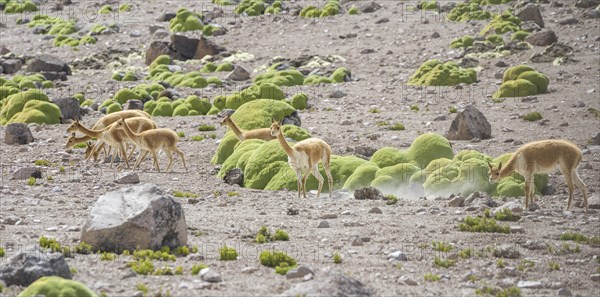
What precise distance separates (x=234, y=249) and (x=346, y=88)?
2656 cm

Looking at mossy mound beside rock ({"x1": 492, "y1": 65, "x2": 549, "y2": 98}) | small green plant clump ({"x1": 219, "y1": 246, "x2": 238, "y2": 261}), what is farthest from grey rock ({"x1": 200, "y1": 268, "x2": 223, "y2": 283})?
mossy mound beside rock ({"x1": 492, "y1": 65, "x2": 549, "y2": 98})

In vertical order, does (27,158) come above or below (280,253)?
below

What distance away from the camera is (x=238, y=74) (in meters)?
46.7

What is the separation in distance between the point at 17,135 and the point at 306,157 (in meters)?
13.2

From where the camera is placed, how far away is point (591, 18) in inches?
1944

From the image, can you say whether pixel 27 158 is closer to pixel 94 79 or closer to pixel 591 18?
pixel 94 79

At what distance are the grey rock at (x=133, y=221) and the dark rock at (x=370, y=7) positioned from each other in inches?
1933

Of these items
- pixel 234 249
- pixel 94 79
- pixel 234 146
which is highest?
pixel 234 249

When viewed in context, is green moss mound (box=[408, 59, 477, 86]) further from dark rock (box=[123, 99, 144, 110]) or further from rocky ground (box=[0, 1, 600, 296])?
dark rock (box=[123, 99, 144, 110])

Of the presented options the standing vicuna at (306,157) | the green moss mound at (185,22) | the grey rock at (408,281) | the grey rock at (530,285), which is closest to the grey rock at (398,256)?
the grey rock at (408,281)

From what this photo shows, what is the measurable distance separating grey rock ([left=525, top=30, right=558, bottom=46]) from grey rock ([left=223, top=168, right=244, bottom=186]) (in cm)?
2696

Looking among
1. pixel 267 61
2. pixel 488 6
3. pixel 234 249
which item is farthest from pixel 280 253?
pixel 488 6

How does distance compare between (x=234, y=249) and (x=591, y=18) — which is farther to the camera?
(x=591, y=18)

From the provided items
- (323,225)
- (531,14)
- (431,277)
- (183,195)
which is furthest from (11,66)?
(431,277)
